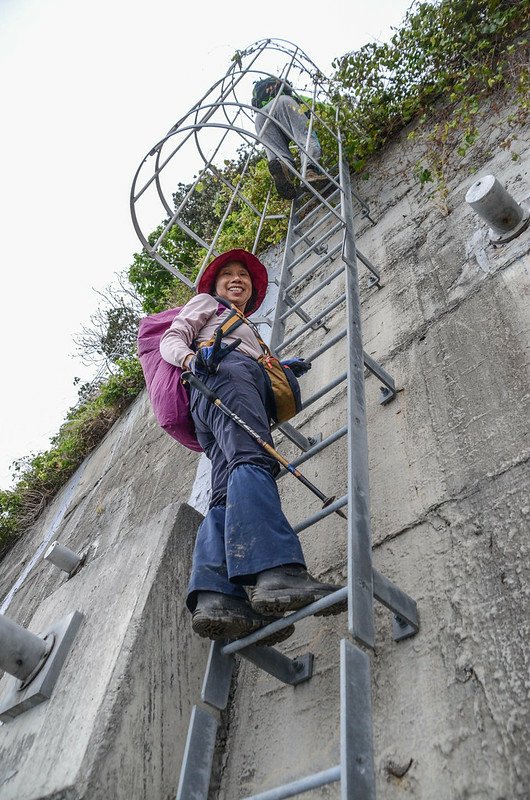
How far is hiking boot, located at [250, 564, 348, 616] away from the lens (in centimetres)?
168

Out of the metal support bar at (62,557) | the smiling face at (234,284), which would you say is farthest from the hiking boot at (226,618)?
the metal support bar at (62,557)

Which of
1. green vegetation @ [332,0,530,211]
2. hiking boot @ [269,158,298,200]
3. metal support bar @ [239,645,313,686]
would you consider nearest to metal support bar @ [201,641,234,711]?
metal support bar @ [239,645,313,686]

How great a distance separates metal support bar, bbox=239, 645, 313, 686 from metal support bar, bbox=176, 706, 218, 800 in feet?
0.86

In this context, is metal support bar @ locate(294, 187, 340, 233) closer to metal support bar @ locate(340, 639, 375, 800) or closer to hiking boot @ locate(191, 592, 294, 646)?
hiking boot @ locate(191, 592, 294, 646)

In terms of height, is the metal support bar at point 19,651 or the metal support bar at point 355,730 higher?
the metal support bar at point 19,651

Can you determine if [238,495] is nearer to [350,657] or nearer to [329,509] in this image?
[329,509]

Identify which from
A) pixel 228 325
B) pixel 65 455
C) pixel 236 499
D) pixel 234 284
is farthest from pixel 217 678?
pixel 65 455

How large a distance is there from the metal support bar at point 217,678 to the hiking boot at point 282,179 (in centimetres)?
370

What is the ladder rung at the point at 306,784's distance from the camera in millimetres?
1358

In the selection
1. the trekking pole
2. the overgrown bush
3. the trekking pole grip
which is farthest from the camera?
the overgrown bush

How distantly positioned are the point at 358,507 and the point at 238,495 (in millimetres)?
371

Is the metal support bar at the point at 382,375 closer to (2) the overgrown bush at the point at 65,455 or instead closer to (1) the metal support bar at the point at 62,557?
(1) the metal support bar at the point at 62,557

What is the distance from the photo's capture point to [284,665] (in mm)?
2080

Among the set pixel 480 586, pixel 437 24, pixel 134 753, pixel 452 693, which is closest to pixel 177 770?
pixel 134 753
